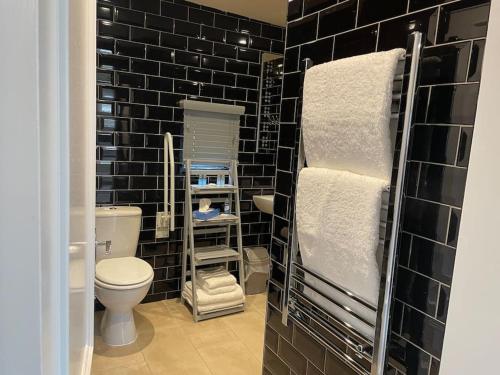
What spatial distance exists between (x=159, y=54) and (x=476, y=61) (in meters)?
2.33

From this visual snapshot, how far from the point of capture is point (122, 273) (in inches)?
91.0

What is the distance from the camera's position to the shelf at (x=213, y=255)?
9.08ft

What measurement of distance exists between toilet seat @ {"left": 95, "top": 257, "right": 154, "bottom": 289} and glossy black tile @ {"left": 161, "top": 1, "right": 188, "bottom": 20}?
1.83 m

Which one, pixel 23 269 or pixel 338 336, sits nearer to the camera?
pixel 23 269

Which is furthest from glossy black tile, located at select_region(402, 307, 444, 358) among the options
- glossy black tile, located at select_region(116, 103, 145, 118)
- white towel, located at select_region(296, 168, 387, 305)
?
glossy black tile, located at select_region(116, 103, 145, 118)

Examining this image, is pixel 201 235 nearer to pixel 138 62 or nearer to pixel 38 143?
pixel 138 62

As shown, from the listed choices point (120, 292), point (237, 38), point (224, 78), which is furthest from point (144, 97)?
point (120, 292)

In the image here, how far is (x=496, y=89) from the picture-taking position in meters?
0.81

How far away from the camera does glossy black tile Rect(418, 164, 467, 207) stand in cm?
90

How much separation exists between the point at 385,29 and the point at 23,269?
1119mm

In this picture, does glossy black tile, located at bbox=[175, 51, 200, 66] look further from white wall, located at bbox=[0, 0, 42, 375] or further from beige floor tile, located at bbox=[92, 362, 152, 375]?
white wall, located at bbox=[0, 0, 42, 375]

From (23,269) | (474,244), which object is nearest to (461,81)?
(474,244)

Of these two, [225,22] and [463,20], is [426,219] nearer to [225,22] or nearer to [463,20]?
[463,20]

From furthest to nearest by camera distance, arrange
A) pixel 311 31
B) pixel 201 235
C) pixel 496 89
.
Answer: pixel 201 235, pixel 311 31, pixel 496 89
